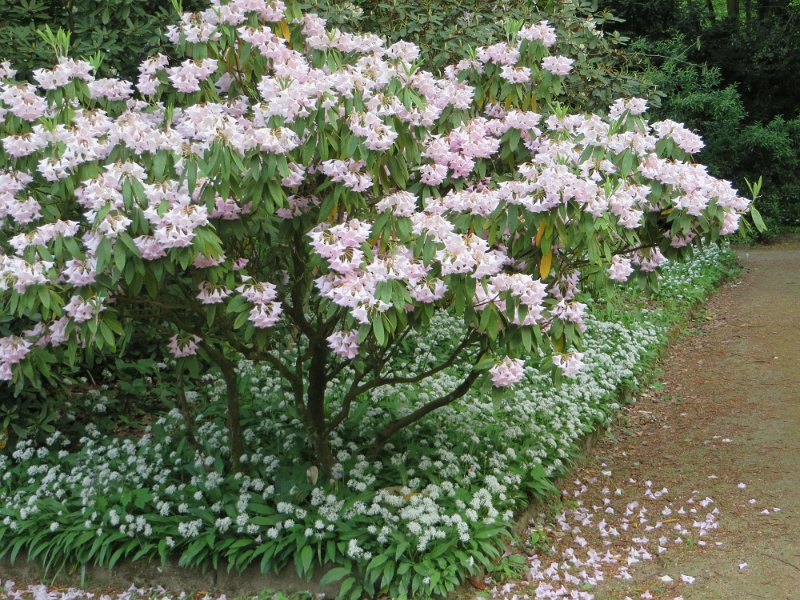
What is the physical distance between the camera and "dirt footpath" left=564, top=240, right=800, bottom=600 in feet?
13.6

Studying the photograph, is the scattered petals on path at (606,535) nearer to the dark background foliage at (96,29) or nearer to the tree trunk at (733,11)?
the dark background foliage at (96,29)

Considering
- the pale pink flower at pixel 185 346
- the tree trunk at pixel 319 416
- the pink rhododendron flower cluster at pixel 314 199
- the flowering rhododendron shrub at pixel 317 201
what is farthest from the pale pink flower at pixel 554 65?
the pale pink flower at pixel 185 346

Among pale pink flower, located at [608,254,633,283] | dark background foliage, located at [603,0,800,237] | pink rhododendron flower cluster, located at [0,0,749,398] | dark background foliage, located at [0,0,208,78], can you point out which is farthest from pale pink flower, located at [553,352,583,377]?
dark background foliage, located at [603,0,800,237]

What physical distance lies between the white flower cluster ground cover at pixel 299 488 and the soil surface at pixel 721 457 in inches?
16.2

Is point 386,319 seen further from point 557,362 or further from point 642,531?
point 642,531

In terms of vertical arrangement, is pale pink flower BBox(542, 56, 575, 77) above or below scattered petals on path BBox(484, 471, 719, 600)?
above

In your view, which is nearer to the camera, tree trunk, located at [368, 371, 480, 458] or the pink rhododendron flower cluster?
the pink rhododendron flower cluster

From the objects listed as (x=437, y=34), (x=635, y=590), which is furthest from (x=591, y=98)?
(x=635, y=590)

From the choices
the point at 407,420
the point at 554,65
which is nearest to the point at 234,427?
the point at 407,420

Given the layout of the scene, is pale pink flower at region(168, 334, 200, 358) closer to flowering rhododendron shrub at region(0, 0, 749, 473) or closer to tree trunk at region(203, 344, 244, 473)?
flowering rhododendron shrub at region(0, 0, 749, 473)

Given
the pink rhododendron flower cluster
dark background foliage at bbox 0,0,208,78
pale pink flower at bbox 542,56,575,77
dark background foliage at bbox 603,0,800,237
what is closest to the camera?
the pink rhododendron flower cluster

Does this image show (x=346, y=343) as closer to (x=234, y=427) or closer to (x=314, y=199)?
(x=314, y=199)

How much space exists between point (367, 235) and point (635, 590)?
6.76ft

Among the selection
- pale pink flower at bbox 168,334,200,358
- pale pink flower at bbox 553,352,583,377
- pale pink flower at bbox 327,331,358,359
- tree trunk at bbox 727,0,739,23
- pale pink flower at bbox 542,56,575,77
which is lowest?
pale pink flower at bbox 168,334,200,358
